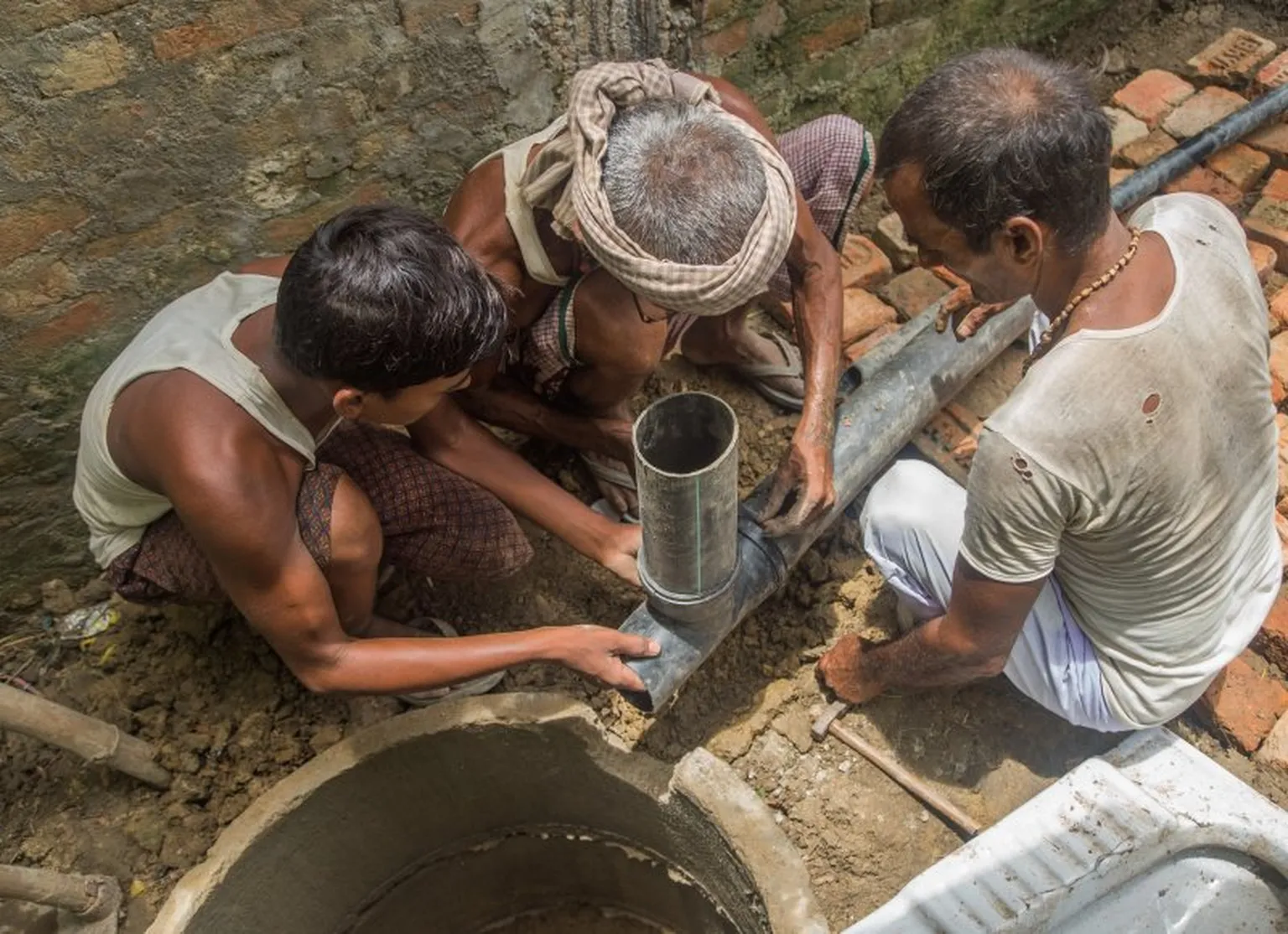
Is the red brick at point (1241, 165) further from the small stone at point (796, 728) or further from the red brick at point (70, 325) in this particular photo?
the red brick at point (70, 325)

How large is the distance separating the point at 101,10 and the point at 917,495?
1.96 meters

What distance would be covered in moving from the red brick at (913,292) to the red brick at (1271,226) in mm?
1010

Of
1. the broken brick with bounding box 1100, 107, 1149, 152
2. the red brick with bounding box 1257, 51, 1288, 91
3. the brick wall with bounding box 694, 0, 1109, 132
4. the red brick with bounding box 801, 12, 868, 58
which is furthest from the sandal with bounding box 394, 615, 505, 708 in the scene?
the red brick with bounding box 1257, 51, 1288, 91

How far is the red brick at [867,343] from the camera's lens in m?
2.94

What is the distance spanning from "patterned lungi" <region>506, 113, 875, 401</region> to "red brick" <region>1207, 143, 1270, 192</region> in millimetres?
1452

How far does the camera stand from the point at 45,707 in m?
2.05

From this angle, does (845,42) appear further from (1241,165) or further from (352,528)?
(352,528)

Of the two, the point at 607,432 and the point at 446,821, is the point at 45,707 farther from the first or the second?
the point at 607,432

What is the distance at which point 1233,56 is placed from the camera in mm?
3656

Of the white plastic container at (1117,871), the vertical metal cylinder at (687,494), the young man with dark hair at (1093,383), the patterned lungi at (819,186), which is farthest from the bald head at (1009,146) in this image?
the white plastic container at (1117,871)

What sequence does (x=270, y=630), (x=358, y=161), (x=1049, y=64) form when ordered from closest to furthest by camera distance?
(x=1049, y=64)
(x=270, y=630)
(x=358, y=161)

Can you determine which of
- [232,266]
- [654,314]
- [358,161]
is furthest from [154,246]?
[654,314]

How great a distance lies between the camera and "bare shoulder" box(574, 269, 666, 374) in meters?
2.21

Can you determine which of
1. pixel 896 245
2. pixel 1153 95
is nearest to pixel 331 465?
pixel 896 245
